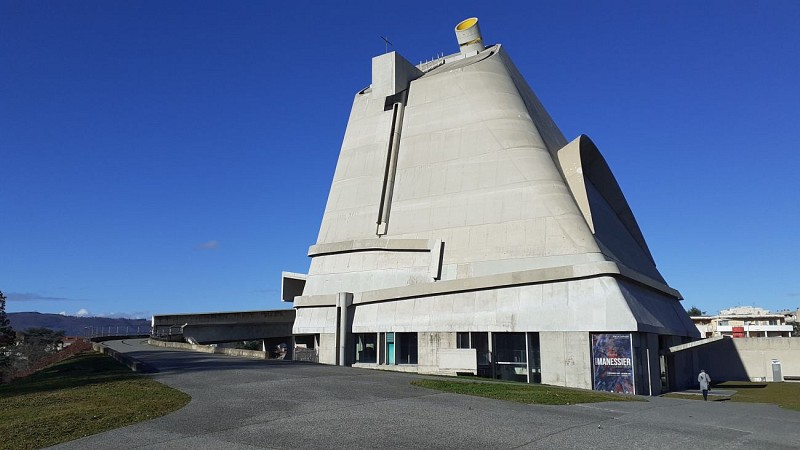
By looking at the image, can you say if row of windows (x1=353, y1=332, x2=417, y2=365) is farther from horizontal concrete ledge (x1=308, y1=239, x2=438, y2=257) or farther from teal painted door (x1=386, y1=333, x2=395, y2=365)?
horizontal concrete ledge (x1=308, y1=239, x2=438, y2=257)

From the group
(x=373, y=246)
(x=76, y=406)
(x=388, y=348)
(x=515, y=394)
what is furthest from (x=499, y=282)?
(x=76, y=406)

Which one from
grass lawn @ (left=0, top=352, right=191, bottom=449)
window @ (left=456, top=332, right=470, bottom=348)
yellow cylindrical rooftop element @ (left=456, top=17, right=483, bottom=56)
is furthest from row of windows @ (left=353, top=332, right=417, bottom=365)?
yellow cylindrical rooftop element @ (left=456, top=17, right=483, bottom=56)

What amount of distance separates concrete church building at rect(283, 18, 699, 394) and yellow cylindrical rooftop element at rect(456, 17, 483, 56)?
797mm

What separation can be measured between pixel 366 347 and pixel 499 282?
978cm

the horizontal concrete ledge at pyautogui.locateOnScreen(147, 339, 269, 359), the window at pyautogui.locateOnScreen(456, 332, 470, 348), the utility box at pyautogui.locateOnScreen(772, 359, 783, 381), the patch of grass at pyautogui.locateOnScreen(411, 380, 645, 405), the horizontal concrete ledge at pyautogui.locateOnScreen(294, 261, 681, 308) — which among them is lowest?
the utility box at pyautogui.locateOnScreen(772, 359, 783, 381)

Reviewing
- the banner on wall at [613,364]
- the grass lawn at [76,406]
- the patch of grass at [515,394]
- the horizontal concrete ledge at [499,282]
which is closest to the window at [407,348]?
the horizontal concrete ledge at [499,282]

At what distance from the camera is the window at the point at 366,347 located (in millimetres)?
34750

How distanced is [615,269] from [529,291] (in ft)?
14.2

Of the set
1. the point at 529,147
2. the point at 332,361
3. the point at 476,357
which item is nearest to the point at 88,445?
the point at 476,357

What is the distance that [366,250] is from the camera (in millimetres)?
37062

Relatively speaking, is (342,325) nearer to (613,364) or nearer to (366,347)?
(366,347)

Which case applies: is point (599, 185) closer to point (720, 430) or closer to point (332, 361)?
point (332, 361)

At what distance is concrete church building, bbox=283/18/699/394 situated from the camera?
1094 inches

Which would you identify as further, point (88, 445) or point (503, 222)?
point (503, 222)
